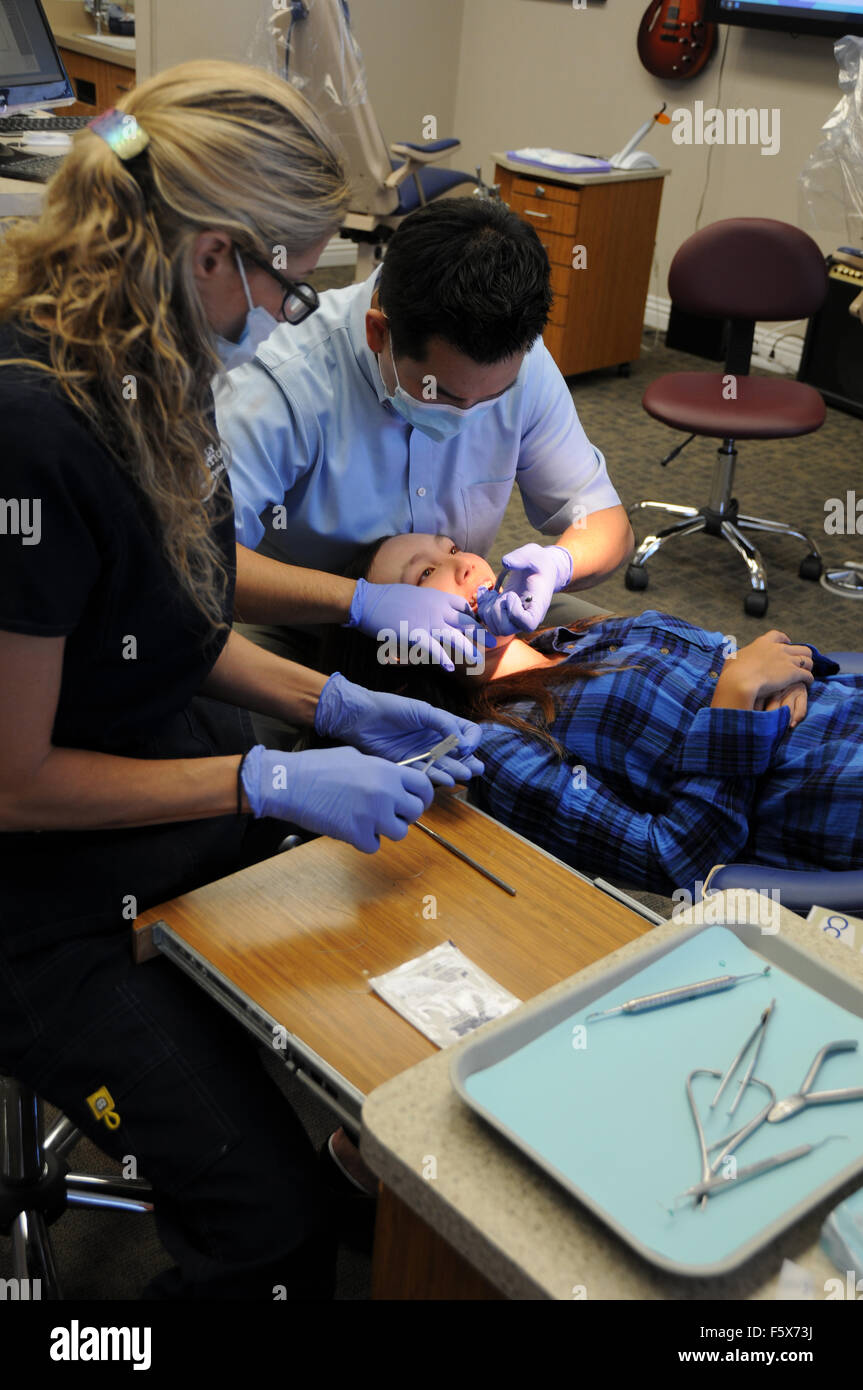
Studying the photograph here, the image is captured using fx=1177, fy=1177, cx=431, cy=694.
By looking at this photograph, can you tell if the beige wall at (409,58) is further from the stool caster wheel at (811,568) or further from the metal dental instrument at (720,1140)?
the metal dental instrument at (720,1140)

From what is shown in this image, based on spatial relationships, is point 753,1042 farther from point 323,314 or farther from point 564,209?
point 564,209

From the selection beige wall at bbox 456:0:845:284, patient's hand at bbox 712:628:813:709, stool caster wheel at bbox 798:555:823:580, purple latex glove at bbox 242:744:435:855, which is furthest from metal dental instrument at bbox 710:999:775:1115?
beige wall at bbox 456:0:845:284

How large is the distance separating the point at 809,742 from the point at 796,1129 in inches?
37.3

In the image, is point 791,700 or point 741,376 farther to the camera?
point 741,376

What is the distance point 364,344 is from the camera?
1795mm

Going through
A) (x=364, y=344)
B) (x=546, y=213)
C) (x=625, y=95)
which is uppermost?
(x=625, y=95)

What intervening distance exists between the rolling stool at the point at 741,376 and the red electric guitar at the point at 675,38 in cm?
188

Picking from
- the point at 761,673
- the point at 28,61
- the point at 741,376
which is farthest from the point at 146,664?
the point at 28,61

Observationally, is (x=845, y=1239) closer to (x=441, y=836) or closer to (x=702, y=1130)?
(x=702, y=1130)

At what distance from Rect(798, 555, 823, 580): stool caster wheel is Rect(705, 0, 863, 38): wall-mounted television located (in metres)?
2.15

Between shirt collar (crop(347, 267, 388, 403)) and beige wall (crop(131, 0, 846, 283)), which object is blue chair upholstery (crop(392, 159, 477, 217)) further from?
shirt collar (crop(347, 267, 388, 403))

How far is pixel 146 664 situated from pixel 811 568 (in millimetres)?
2695
